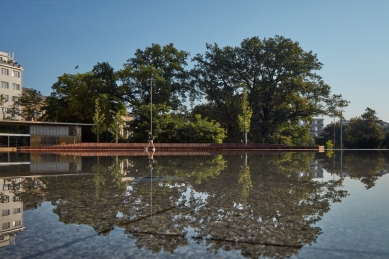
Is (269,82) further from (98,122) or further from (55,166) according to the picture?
(55,166)

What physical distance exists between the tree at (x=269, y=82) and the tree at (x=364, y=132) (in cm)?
812

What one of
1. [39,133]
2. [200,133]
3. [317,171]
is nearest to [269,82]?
[200,133]

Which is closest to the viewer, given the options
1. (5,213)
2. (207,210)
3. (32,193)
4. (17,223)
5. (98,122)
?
(17,223)

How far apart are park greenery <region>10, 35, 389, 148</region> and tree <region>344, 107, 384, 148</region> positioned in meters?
0.17

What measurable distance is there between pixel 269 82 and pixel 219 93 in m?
5.86

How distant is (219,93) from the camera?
4112 cm

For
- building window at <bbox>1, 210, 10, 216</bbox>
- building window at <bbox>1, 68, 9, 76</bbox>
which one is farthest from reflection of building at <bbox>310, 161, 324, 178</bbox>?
building window at <bbox>1, 68, 9, 76</bbox>

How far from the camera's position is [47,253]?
3479mm

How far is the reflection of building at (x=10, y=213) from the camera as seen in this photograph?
13.5 ft

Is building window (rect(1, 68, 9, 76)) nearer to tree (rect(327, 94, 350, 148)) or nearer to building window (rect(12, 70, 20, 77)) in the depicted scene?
building window (rect(12, 70, 20, 77))

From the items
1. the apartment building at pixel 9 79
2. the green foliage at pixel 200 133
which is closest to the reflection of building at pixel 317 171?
the green foliage at pixel 200 133

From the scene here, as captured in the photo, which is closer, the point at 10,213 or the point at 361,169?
the point at 10,213

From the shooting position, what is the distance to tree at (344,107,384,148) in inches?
1726

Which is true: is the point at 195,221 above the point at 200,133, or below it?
below
